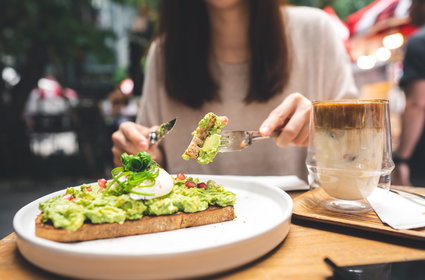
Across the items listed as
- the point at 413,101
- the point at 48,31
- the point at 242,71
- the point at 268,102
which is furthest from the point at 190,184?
Answer: the point at 48,31

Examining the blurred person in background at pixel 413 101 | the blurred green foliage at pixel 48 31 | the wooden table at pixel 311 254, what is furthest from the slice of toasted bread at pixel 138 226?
the blurred green foliage at pixel 48 31


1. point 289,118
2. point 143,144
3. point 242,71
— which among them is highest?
point 242,71

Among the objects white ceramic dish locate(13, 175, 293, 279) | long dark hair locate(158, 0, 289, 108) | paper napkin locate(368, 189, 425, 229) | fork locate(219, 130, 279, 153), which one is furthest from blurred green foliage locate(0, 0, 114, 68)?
paper napkin locate(368, 189, 425, 229)

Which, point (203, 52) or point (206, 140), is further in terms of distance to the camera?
point (203, 52)

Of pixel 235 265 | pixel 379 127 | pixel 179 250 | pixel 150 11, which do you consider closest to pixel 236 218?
pixel 235 265

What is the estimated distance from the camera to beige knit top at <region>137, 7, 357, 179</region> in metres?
2.78

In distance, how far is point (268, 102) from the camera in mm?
2746

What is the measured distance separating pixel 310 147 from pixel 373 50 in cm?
803

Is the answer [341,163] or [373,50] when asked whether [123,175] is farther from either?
[373,50]

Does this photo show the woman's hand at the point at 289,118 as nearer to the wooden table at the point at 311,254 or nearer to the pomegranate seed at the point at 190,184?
the pomegranate seed at the point at 190,184

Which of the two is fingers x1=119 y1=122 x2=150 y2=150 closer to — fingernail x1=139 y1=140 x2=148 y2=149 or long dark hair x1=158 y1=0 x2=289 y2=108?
fingernail x1=139 y1=140 x2=148 y2=149

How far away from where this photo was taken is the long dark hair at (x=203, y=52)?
2658mm

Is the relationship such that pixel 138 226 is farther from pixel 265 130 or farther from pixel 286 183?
pixel 286 183

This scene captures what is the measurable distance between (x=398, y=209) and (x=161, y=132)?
1.19 m
